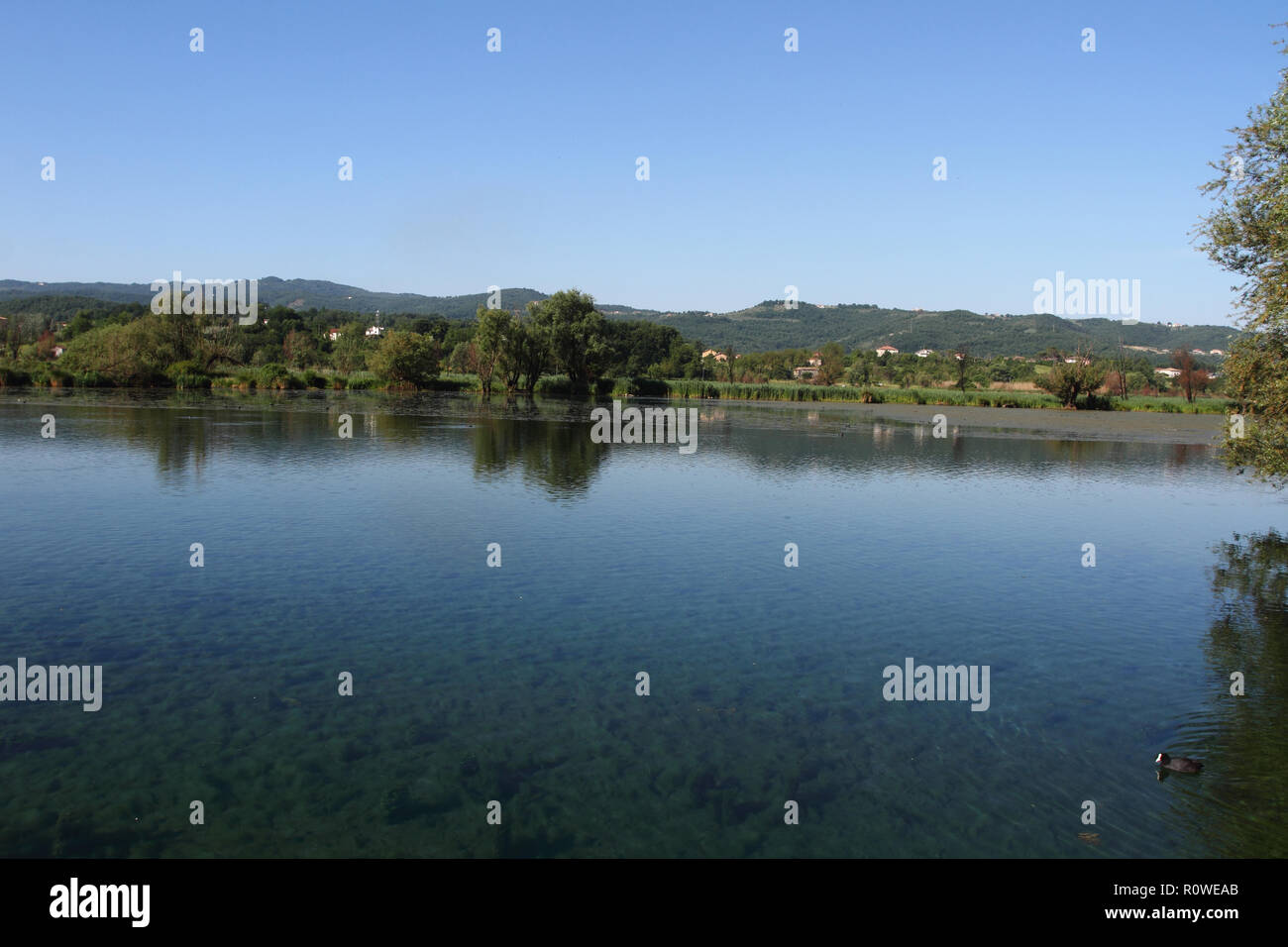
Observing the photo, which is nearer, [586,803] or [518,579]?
[586,803]

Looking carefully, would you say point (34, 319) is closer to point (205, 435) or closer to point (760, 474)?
point (205, 435)

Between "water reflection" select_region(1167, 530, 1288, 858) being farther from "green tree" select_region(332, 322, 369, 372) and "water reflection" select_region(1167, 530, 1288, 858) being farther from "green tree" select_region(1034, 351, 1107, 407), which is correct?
"green tree" select_region(332, 322, 369, 372)

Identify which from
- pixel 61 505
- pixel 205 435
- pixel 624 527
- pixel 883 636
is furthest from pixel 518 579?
pixel 205 435

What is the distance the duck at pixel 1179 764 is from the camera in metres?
10.2

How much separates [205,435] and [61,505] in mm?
19636

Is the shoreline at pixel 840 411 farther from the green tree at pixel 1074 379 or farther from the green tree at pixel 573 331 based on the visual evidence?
the green tree at pixel 573 331

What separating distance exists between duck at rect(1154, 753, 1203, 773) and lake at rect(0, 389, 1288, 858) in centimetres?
11

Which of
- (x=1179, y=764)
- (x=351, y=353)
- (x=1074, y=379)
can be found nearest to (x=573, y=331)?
(x=351, y=353)

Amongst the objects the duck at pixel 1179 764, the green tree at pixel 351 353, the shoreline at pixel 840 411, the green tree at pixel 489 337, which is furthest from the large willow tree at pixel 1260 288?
the green tree at pixel 351 353

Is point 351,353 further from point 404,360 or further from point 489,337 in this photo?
point 489,337

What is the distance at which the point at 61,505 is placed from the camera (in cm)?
2309

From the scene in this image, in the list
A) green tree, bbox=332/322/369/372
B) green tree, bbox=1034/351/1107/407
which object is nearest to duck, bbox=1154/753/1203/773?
green tree, bbox=1034/351/1107/407

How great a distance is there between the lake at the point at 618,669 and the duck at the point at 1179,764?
110 millimetres

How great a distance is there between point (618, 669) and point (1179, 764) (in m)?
7.73
